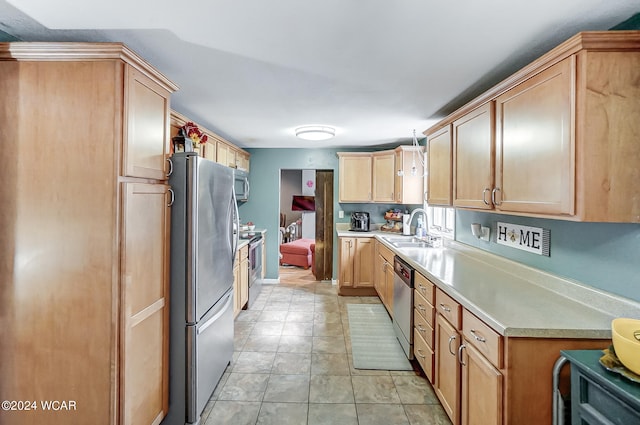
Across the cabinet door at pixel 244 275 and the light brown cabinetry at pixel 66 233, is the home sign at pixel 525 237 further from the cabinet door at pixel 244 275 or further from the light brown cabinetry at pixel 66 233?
the cabinet door at pixel 244 275

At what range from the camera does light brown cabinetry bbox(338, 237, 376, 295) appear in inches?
169

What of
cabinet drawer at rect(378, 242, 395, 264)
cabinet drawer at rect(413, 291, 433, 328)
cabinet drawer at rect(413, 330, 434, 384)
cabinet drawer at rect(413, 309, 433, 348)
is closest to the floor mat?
cabinet drawer at rect(413, 330, 434, 384)

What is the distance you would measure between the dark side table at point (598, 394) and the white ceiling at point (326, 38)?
1.47 metres

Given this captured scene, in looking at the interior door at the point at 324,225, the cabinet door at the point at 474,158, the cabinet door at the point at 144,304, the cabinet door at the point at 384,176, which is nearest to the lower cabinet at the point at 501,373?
the cabinet door at the point at 474,158

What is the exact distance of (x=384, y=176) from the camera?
14.8 feet

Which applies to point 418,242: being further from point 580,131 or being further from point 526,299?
point 580,131

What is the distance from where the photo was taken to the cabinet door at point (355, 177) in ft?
15.2

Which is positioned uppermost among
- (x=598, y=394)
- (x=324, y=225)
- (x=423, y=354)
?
(x=324, y=225)

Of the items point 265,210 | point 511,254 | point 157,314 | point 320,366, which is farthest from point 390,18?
point 265,210

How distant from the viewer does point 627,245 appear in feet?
4.47

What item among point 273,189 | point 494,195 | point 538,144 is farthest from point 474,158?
point 273,189

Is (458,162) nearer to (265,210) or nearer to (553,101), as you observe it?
(553,101)

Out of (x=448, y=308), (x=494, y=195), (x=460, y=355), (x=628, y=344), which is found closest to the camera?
(x=628, y=344)

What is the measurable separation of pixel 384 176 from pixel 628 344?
3.66 m
